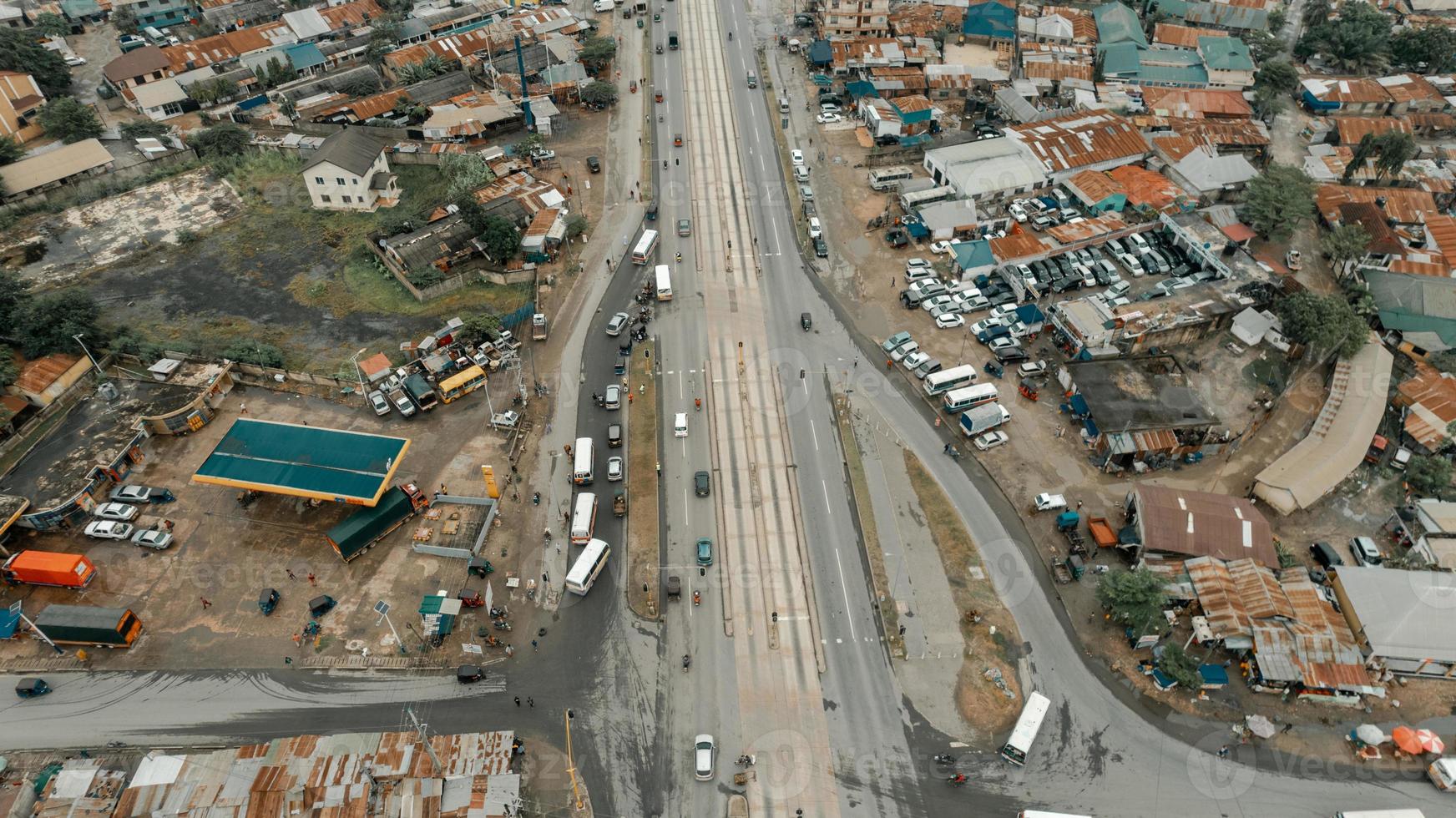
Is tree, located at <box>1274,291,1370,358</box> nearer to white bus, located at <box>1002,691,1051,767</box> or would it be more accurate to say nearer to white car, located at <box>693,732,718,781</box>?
white bus, located at <box>1002,691,1051,767</box>

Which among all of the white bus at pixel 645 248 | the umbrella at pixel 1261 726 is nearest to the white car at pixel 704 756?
the umbrella at pixel 1261 726

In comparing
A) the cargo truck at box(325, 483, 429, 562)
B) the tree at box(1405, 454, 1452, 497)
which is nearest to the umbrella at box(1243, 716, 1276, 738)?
the tree at box(1405, 454, 1452, 497)

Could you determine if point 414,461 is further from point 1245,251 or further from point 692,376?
point 1245,251

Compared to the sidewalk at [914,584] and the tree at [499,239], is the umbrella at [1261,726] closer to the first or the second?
the sidewalk at [914,584]

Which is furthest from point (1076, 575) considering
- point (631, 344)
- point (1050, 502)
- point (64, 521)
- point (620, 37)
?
point (620, 37)

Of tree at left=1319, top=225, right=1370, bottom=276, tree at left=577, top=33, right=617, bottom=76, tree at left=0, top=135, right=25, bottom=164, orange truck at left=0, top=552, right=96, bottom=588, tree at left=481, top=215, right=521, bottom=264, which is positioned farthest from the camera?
tree at left=577, top=33, right=617, bottom=76

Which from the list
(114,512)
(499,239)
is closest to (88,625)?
(114,512)
